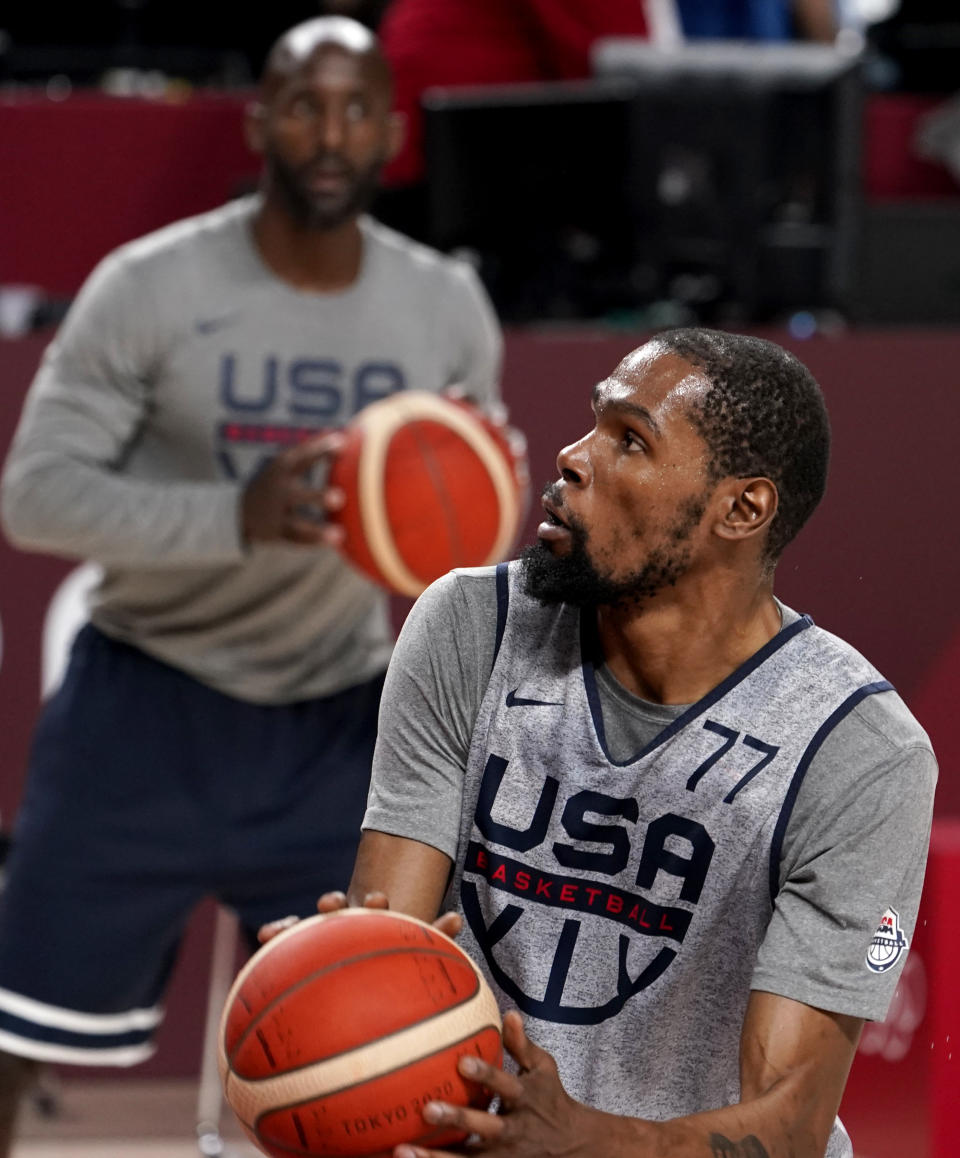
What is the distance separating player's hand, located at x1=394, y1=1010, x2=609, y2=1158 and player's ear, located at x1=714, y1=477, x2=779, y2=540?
60 centimetres

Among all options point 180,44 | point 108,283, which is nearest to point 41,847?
point 108,283

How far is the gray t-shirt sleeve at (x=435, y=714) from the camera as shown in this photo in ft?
7.48

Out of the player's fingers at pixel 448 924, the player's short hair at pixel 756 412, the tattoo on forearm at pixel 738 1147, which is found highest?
the player's short hair at pixel 756 412

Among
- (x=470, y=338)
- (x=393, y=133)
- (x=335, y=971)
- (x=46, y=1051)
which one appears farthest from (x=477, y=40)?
(x=335, y=971)

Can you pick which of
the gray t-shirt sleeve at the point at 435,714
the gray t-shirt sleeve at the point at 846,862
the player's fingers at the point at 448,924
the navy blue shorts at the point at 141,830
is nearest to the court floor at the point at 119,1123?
the navy blue shorts at the point at 141,830

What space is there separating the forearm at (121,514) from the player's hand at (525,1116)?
5.83 feet

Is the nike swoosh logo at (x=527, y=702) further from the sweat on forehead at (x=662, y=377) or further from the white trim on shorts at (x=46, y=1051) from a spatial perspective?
the white trim on shorts at (x=46, y=1051)

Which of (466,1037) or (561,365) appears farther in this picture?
(561,365)

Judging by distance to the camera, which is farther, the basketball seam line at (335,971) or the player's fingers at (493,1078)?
the basketball seam line at (335,971)

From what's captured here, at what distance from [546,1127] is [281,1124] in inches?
12.0

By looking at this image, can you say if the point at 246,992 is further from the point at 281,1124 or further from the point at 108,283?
the point at 108,283

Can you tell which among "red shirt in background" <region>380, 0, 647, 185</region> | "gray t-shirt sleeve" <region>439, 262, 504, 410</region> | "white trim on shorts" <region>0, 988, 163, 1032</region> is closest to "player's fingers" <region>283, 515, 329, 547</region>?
"gray t-shirt sleeve" <region>439, 262, 504, 410</region>

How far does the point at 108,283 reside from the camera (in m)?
3.66

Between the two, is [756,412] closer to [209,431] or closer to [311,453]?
[311,453]
